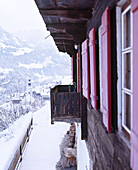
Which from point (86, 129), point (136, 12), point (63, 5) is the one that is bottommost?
point (86, 129)

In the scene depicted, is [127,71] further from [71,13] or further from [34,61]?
[34,61]

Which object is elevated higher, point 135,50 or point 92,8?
point 92,8

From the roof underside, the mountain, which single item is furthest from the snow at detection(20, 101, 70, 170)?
the mountain

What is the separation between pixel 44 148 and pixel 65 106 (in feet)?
24.3

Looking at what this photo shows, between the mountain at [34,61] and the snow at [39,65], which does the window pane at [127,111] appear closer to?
the mountain at [34,61]

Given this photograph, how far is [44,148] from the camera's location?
12.0 meters

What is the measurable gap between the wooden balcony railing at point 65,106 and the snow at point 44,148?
5026 mm

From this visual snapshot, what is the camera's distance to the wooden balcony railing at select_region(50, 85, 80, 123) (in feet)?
17.9

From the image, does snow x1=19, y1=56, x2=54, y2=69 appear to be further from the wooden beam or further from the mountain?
the wooden beam

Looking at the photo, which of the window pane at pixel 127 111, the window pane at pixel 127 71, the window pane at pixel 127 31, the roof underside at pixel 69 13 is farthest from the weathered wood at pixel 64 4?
the window pane at pixel 127 111

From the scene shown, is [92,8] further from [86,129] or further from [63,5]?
[86,129]

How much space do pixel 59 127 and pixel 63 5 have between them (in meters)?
14.4

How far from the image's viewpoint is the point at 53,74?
9219 centimetres

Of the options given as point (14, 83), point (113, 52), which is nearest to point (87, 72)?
point (113, 52)
